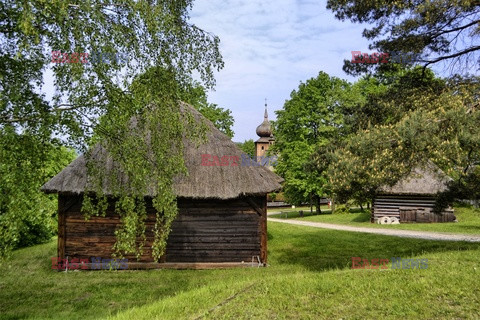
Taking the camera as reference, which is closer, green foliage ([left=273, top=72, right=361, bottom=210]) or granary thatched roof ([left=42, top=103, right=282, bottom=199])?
granary thatched roof ([left=42, top=103, right=282, bottom=199])

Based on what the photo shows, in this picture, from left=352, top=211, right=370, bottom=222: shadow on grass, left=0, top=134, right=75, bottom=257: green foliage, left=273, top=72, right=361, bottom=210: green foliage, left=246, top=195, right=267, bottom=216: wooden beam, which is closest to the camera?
left=0, top=134, right=75, bottom=257: green foliage

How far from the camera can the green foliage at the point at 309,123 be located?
28.1 metres

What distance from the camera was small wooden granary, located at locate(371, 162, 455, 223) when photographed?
22.2m

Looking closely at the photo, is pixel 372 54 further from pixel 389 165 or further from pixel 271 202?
pixel 271 202

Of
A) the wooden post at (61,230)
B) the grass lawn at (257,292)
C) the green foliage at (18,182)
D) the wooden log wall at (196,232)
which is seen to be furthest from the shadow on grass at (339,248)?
the green foliage at (18,182)

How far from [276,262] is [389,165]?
5774mm

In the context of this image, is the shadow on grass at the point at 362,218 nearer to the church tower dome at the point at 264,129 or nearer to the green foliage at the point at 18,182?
the green foliage at the point at 18,182

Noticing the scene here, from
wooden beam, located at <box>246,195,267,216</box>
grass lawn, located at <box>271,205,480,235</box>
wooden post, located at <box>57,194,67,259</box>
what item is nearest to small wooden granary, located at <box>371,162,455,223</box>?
grass lawn, located at <box>271,205,480,235</box>

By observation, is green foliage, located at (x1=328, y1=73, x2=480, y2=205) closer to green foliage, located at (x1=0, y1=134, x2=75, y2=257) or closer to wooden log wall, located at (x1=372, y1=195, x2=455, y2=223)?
green foliage, located at (x1=0, y1=134, x2=75, y2=257)

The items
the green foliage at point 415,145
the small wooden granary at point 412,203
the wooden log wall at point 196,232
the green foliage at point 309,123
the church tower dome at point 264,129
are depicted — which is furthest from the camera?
the church tower dome at point 264,129

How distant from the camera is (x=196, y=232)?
11961mm

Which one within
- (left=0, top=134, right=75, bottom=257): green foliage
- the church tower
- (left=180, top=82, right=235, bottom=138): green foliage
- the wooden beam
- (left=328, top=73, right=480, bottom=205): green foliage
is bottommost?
the wooden beam

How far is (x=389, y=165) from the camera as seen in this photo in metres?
8.41

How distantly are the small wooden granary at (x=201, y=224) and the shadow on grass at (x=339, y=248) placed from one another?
5.22 feet
